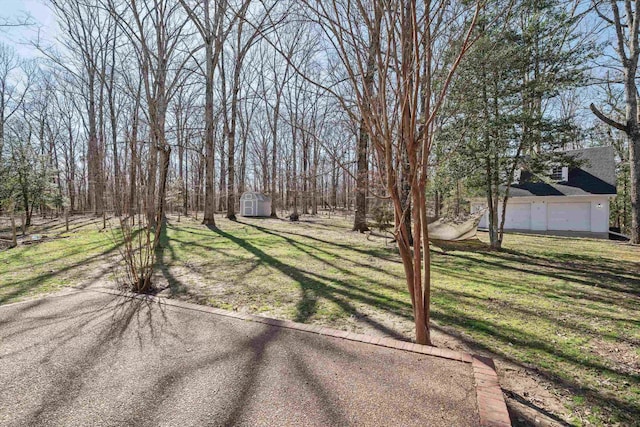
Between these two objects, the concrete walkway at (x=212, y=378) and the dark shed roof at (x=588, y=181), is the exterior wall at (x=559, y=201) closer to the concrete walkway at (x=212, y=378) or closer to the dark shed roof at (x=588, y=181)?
the dark shed roof at (x=588, y=181)

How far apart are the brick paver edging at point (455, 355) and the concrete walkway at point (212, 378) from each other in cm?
5

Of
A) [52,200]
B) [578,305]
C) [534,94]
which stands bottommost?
[578,305]

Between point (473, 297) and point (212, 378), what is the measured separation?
3.26 m

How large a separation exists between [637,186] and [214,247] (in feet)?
43.9

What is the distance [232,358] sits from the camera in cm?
215

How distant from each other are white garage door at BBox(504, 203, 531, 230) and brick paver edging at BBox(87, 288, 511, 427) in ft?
56.6

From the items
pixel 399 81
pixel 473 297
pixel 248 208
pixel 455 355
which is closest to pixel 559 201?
pixel 473 297

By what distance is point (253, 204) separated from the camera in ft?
67.9

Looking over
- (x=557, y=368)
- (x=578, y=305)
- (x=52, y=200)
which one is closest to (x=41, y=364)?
(x=557, y=368)

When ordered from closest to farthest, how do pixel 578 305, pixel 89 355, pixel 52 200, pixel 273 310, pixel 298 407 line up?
pixel 298 407
pixel 89 355
pixel 273 310
pixel 578 305
pixel 52 200


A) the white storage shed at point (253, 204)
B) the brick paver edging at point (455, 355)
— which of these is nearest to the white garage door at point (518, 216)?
the white storage shed at point (253, 204)

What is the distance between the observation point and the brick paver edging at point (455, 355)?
1.59m

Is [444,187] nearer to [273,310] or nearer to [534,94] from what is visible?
[534,94]

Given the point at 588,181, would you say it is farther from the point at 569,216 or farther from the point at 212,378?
the point at 212,378
